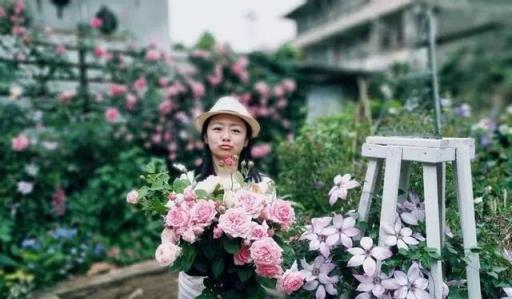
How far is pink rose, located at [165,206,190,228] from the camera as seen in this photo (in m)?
1.72

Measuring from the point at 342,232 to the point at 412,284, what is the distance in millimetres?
373

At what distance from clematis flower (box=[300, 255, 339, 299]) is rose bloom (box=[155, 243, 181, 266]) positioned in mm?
651

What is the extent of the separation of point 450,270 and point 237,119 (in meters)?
1.35

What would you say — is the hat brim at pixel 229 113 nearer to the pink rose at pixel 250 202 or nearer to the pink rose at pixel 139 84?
the pink rose at pixel 250 202

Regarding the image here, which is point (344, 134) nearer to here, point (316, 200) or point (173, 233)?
point (316, 200)

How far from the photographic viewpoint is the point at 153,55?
562 cm

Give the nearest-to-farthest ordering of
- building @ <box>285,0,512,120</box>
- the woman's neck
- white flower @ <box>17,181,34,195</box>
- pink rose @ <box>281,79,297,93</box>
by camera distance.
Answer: the woman's neck < white flower @ <box>17,181,34,195</box> < pink rose @ <box>281,79,297,93</box> < building @ <box>285,0,512,120</box>

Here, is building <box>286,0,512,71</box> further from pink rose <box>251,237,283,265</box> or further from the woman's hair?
pink rose <box>251,237,283,265</box>

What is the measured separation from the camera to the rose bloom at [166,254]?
1.72 metres

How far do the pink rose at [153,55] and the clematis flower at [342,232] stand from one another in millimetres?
4214

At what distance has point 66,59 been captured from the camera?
524 centimetres

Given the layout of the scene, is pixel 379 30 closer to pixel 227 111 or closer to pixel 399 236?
pixel 227 111

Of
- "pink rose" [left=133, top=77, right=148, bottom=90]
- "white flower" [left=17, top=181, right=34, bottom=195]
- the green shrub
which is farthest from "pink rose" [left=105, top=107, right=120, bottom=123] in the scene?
the green shrub

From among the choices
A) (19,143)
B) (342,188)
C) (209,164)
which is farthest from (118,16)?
(342,188)
